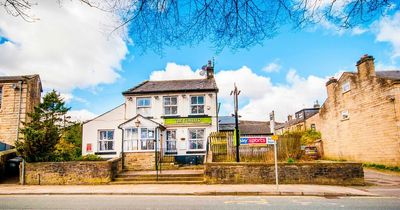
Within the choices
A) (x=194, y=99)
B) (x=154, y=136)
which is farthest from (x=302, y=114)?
(x=154, y=136)

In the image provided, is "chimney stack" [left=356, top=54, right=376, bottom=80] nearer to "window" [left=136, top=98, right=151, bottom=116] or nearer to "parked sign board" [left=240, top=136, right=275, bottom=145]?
"parked sign board" [left=240, top=136, right=275, bottom=145]

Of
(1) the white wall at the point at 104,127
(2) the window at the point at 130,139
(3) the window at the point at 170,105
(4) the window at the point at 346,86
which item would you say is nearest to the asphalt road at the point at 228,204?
(2) the window at the point at 130,139

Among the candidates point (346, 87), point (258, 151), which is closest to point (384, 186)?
point (258, 151)

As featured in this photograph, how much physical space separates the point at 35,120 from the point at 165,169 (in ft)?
29.5

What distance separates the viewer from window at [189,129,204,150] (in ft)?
67.8

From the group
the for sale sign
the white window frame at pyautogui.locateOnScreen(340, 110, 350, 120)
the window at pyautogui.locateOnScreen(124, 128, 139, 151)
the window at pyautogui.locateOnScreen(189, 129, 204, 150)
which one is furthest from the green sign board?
the white window frame at pyautogui.locateOnScreen(340, 110, 350, 120)

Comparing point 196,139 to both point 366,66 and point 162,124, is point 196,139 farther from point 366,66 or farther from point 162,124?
point 366,66

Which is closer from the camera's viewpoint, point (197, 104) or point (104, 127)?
point (104, 127)

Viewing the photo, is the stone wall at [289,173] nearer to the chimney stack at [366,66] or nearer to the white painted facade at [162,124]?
the white painted facade at [162,124]

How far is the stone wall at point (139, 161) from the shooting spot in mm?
17703

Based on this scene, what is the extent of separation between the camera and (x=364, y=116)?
18969 mm

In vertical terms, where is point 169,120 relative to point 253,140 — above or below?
above

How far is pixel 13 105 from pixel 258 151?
2184 centimetres

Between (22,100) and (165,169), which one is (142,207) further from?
(22,100)
